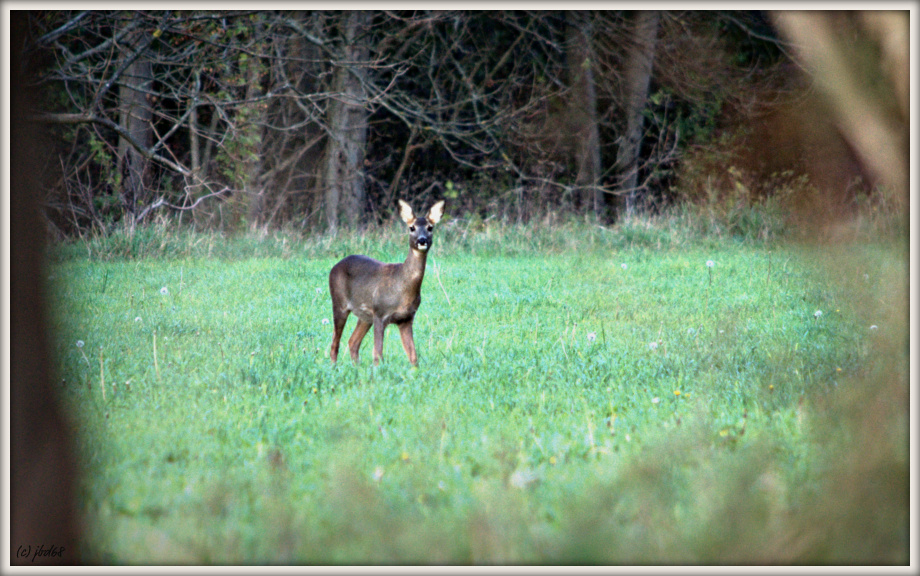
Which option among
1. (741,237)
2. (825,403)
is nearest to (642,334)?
(825,403)

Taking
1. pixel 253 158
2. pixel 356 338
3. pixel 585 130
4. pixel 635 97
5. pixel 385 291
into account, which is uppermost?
pixel 635 97

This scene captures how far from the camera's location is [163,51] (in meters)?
14.5

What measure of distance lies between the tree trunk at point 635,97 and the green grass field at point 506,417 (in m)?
9.64

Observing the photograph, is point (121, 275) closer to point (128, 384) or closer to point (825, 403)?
point (128, 384)

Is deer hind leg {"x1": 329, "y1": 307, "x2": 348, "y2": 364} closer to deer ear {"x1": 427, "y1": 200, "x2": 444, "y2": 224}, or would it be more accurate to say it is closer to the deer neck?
the deer neck

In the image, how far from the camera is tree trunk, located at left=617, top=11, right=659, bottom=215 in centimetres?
1914

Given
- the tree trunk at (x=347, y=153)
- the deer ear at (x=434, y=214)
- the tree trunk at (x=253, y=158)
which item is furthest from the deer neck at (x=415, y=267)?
the tree trunk at (x=347, y=153)

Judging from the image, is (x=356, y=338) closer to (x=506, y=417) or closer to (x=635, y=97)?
(x=506, y=417)

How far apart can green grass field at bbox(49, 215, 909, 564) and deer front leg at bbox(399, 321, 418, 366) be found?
0.11m

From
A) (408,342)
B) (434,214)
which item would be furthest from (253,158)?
(408,342)

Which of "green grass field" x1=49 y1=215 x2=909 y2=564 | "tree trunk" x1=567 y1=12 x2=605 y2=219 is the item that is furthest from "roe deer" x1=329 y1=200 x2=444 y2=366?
"tree trunk" x1=567 y1=12 x2=605 y2=219

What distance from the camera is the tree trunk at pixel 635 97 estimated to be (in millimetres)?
19141

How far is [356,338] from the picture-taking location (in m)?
6.51

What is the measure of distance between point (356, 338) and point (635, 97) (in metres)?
15.6
